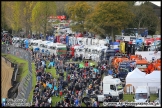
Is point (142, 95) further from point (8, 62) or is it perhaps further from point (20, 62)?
point (8, 62)

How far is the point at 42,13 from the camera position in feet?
164

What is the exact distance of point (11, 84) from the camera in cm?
2400

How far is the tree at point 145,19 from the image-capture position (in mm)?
50375

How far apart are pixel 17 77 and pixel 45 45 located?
1073 centimetres

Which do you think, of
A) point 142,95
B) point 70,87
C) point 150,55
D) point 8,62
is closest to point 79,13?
point 8,62

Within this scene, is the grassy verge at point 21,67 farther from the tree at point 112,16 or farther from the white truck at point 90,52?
the tree at point 112,16

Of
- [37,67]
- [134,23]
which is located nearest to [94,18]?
[134,23]

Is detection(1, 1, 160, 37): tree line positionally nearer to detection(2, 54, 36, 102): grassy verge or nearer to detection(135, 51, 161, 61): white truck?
detection(2, 54, 36, 102): grassy verge

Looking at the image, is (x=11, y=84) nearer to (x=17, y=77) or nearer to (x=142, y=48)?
(x=17, y=77)

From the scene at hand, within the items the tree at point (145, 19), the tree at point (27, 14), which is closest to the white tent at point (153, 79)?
the tree at point (145, 19)

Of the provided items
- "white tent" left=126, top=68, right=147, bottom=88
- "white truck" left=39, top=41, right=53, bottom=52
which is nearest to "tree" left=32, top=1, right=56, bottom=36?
"white truck" left=39, top=41, right=53, bottom=52

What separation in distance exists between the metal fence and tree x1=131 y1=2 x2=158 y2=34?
2124 cm

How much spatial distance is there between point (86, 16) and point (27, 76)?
2972cm

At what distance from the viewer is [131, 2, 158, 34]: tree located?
5038cm
